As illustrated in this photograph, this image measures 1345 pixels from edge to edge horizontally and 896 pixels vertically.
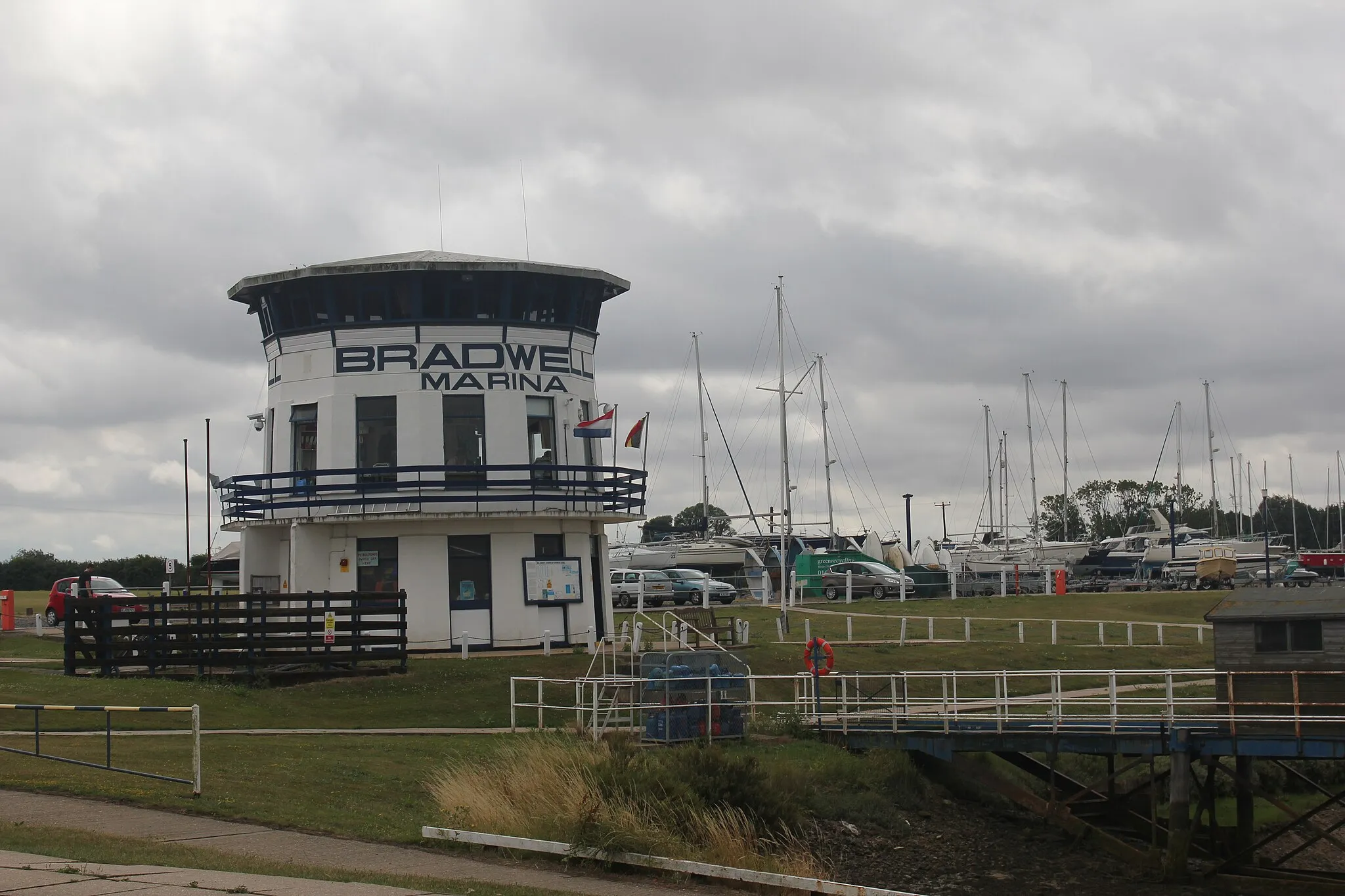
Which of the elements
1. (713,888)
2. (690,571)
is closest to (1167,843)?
(713,888)

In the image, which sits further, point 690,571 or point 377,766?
point 690,571

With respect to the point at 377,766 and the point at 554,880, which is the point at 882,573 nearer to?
the point at 377,766

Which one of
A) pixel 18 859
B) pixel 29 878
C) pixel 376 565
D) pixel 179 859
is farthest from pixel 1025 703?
pixel 376 565

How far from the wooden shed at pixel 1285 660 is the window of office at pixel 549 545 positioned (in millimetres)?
19131

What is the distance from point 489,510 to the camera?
39.0 m

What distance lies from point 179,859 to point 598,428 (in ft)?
82.8

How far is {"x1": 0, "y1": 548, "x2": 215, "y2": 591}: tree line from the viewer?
92562mm

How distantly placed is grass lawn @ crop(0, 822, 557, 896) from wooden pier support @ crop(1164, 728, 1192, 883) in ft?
43.4

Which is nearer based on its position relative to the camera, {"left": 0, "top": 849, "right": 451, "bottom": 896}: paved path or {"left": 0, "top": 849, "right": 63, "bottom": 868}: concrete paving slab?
{"left": 0, "top": 849, "right": 451, "bottom": 896}: paved path

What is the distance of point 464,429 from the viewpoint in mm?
40156

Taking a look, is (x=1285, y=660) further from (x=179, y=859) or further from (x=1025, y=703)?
(x=179, y=859)

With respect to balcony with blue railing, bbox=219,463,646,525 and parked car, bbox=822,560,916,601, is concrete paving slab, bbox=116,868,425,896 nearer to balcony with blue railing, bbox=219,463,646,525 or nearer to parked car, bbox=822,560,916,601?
balcony with blue railing, bbox=219,463,646,525

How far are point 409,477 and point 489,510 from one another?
7.67 ft

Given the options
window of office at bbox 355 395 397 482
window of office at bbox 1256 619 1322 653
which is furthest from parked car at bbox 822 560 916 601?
window of office at bbox 1256 619 1322 653
